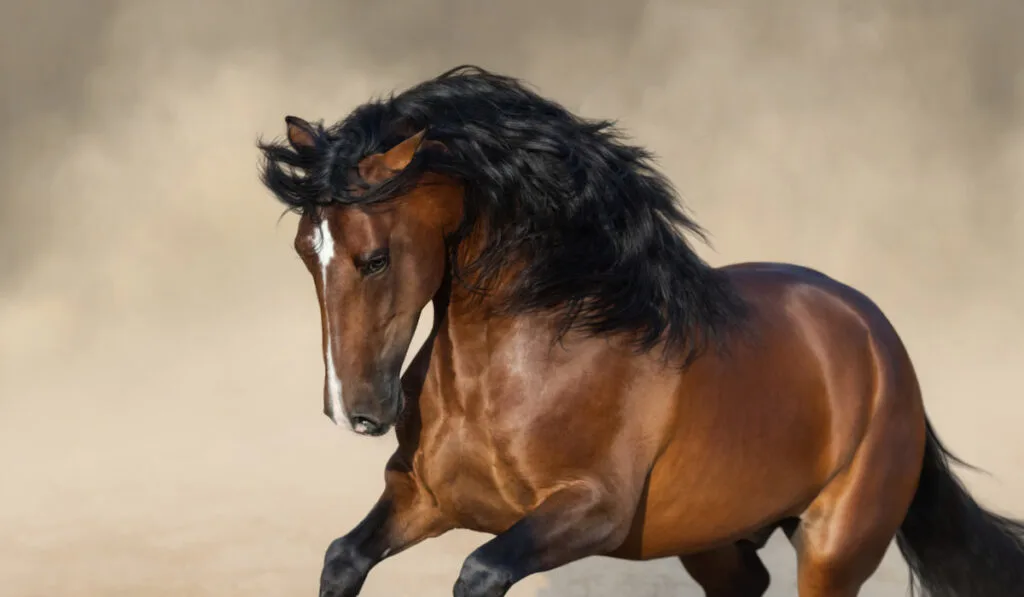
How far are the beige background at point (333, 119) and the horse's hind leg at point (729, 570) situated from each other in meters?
3.62

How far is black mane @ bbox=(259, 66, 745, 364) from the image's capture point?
9.05ft

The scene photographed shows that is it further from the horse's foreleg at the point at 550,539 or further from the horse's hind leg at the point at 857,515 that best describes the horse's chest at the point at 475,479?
the horse's hind leg at the point at 857,515

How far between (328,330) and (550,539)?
0.59m

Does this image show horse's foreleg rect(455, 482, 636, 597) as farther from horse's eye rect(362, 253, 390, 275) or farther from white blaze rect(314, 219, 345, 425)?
horse's eye rect(362, 253, 390, 275)

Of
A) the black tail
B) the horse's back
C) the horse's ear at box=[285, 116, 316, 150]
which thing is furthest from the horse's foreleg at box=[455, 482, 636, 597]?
the black tail

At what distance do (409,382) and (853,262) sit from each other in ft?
20.2

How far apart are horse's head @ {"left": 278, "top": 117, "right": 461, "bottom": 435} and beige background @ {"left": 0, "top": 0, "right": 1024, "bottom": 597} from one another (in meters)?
4.69

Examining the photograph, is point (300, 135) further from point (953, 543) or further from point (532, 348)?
point (953, 543)

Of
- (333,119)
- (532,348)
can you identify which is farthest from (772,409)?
(333,119)

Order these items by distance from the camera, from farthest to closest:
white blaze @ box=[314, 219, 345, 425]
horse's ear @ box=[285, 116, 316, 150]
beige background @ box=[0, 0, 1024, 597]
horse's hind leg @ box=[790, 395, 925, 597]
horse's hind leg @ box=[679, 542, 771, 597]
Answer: beige background @ box=[0, 0, 1024, 597], horse's hind leg @ box=[679, 542, 771, 597], horse's hind leg @ box=[790, 395, 925, 597], horse's ear @ box=[285, 116, 316, 150], white blaze @ box=[314, 219, 345, 425]

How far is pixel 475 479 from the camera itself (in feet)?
9.18

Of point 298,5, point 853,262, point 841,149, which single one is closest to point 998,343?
point 853,262

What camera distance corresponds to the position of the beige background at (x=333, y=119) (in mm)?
7746

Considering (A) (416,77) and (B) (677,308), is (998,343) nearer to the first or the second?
(A) (416,77)
